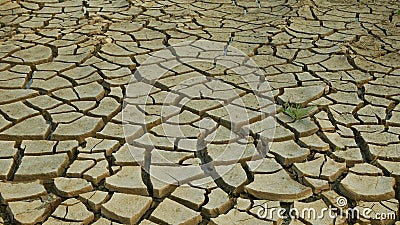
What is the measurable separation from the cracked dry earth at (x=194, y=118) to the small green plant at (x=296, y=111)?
3 centimetres

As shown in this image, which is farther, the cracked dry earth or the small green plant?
the small green plant

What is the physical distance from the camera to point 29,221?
109 inches

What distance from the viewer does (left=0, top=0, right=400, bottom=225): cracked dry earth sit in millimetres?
2930

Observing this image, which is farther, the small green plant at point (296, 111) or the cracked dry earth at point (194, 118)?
the small green plant at point (296, 111)

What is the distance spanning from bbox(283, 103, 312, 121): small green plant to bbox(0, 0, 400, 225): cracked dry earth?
3cm

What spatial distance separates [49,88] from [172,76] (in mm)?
856

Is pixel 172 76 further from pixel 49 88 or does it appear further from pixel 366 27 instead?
Answer: pixel 366 27

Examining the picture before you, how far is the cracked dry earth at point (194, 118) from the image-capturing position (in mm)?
2930

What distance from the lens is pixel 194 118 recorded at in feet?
12.1

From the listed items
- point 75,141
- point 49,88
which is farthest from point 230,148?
point 49,88

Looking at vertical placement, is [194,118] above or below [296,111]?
below

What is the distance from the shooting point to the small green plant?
143 inches

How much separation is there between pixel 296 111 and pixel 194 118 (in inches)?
24.7

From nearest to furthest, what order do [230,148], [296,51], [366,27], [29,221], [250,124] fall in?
[29,221] < [230,148] < [250,124] < [296,51] < [366,27]
